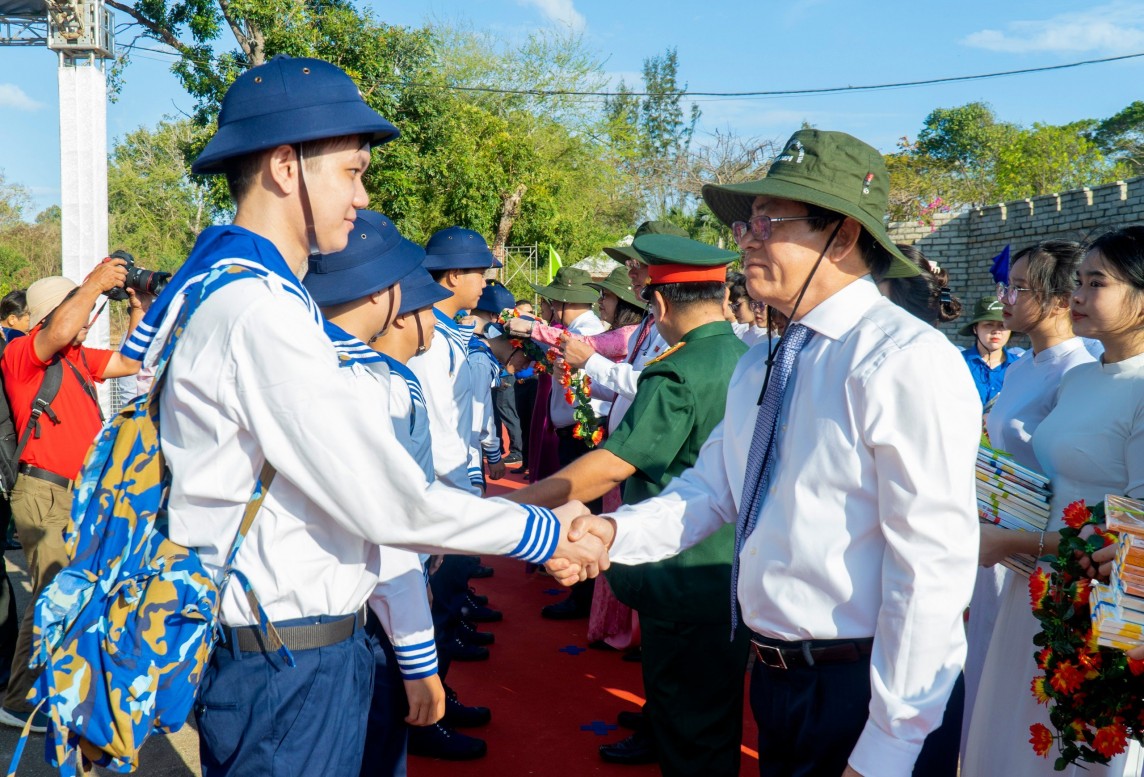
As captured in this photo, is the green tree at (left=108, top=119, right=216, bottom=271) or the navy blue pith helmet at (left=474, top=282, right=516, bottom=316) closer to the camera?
the navy blue pith helmet at (left=474, top=282, right=516, bottom=316)

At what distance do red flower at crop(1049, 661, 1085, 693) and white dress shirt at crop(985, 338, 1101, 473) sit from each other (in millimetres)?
1336

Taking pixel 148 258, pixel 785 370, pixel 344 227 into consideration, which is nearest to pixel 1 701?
pixel 344 227

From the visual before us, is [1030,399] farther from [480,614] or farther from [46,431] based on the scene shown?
[46,431]

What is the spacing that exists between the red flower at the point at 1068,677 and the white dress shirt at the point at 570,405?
4135mm

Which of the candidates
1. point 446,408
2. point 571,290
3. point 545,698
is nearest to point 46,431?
point 446,408

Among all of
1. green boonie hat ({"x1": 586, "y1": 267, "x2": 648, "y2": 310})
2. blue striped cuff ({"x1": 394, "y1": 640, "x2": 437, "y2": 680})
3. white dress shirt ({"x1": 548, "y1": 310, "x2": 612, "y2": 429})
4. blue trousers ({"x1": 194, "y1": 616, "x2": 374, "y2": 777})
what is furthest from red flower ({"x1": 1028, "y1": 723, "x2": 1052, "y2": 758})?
green boonie hat ({"x1": 586, "y1": 267, "x2": 648, "y2": 310})

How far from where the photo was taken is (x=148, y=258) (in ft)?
129

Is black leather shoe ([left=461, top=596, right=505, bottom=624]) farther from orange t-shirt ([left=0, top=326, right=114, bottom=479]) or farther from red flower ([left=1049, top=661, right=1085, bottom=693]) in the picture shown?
red flower ([left=1049, top=661, right=1085, bottom=693])

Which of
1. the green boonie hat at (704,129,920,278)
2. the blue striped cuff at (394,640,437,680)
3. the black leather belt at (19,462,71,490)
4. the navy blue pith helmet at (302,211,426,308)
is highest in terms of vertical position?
the green boonie hat at (704,129,920,278)

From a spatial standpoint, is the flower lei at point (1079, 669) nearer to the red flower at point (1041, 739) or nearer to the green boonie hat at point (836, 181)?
the red flower at point (1041, 739)

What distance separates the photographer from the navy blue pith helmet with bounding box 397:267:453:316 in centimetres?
362

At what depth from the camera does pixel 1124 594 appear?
223cm

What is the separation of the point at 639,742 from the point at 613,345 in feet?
11.2

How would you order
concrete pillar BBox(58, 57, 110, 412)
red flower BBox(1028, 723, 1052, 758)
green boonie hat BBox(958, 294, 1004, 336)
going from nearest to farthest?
red flower BBox(1028, 723, 1052, 758) < green boonie hat BBox(958, 294, 1004, 336) < concrete pillar BBox(58, 57, 110, 412)
